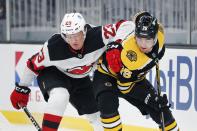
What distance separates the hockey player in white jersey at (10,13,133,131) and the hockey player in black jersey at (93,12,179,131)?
0.17 m

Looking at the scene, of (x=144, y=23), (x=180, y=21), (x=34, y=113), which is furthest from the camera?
(x=34, y=113)

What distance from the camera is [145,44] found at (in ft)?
15.9

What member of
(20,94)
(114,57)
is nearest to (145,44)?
(114,57)

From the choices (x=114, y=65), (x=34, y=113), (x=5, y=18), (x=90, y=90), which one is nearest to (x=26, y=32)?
(x=5, y=18)

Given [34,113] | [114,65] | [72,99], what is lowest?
[34,113]

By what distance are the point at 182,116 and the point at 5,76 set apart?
2044 mm

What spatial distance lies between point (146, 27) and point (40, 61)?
0.90m

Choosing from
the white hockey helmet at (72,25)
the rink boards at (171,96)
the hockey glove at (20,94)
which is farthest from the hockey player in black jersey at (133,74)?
the rink boards at (171,96)

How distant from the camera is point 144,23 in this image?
486 centimetres

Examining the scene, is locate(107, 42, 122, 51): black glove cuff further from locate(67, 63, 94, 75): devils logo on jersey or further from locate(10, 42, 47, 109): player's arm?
locate(10, 42, 47, 109): player's arm

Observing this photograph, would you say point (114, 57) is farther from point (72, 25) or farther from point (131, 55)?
point (72, 25)

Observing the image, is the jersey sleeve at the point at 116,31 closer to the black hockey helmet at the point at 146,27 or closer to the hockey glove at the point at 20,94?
the black hockey helmet at the point at 146,27

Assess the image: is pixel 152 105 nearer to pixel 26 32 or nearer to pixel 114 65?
pixel 114 65

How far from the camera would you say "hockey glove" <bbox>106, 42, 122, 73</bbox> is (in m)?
4.95
